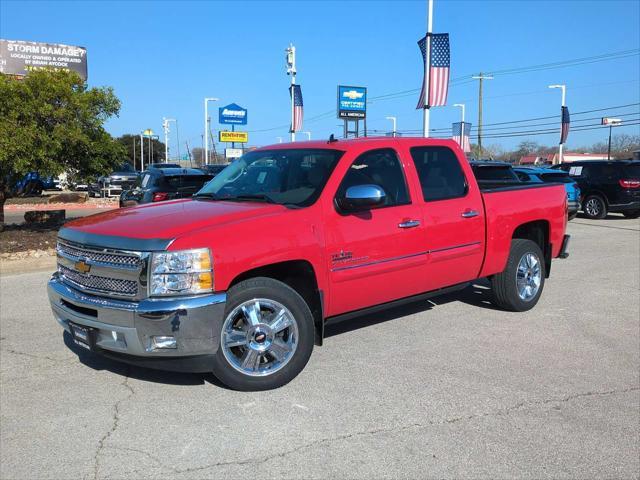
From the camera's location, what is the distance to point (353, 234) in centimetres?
473

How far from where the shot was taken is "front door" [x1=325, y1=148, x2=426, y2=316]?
4.68 meters

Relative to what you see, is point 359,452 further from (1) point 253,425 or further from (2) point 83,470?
(2) point 83,470

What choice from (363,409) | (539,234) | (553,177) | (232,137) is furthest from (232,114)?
(363,409)

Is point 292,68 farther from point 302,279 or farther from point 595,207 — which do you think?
point 302,279

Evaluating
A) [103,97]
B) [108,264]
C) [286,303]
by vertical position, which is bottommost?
[286,303]

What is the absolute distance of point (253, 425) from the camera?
3801mm

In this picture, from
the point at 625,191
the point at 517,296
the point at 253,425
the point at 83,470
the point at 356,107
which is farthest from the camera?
the point at 356,107

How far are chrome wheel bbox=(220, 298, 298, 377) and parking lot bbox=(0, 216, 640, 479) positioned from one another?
0.79 ft

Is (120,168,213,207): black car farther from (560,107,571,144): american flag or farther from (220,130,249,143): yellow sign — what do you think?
(220,130,249,143): yellow sign

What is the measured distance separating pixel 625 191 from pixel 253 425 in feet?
57.2


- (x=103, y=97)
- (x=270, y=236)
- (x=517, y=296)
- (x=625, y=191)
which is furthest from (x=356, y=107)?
(x=270, y=236)

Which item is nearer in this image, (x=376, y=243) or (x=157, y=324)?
(x=157, y=324)

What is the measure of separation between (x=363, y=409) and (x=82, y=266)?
2.34 meters

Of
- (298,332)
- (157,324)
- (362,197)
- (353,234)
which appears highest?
(362,197)
